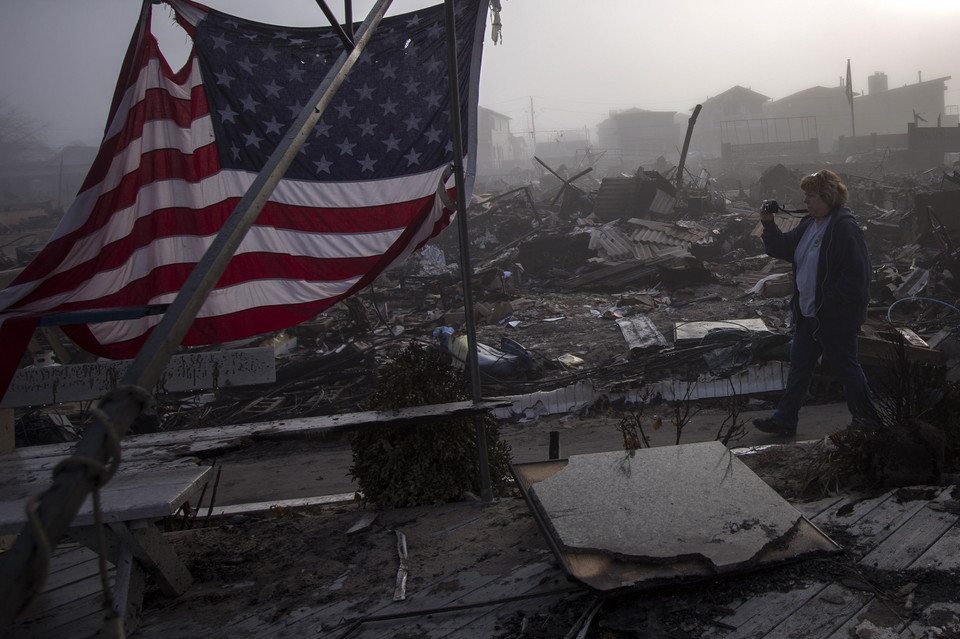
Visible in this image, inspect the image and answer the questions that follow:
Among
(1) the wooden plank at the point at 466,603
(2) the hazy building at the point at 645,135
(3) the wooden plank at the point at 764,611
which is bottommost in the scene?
(1) the wooden plank at the point at 466,603

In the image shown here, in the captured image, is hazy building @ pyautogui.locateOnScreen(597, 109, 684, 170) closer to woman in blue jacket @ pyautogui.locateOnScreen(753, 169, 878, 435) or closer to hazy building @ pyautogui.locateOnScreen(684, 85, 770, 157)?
hazy building @ pyautogui.locateOnScreen(684, 85, 770, 157)

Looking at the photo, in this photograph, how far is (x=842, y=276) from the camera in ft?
15.6

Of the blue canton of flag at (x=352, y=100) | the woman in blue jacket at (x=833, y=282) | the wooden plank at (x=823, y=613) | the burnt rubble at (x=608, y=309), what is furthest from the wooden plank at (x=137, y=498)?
the woman in blue jacket at (x=833, y=282)

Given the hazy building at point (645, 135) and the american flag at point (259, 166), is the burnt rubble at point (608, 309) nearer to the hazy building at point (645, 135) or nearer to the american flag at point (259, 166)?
the american flag at point (259, 166)

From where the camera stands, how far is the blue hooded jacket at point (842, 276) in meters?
4.73

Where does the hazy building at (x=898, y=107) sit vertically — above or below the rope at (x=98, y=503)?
above

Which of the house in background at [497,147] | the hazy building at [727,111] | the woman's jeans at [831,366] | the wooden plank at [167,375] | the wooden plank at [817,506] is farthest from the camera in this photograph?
the house in background at [497,147]

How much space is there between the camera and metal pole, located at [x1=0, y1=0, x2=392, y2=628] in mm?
1148

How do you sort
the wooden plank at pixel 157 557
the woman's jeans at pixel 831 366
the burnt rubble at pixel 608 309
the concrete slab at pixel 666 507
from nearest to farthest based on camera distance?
the concrete slab at pixel 666 507 → the wooden plank at pixel 157 557 → the woman's jeans at pixel 831 366 → the burnt rubble at pixel 608 309

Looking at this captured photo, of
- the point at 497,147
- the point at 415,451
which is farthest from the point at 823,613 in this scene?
the point at 497,147

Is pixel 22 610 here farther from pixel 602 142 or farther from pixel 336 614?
pixel 602 142

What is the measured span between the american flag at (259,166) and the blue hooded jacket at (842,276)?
2647 mm

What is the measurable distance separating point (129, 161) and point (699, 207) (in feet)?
71.2

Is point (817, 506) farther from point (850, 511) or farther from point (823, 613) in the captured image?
point (823, 613)
